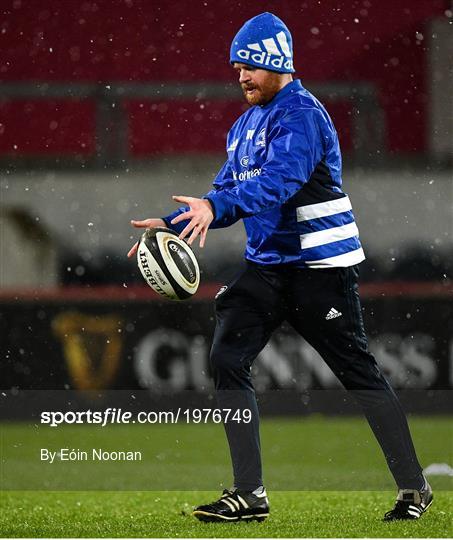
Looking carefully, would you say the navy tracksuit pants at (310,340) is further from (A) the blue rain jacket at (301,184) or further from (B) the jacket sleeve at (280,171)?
(B) the jacket sleeve at (280,171)

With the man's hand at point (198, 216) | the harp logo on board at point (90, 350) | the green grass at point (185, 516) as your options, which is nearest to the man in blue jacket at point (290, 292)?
the green grass at point (185, 516)

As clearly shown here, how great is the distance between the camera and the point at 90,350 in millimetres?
7730

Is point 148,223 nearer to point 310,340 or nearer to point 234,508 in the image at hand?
point 310,340

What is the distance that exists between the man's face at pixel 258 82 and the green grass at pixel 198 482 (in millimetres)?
1485

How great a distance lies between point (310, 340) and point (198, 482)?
146 cm

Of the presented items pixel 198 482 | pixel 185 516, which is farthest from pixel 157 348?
pixel 185 516

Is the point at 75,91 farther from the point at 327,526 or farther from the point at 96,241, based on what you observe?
the point at 327,526

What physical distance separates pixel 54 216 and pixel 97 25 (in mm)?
4795

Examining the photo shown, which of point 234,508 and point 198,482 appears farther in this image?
point 198,482

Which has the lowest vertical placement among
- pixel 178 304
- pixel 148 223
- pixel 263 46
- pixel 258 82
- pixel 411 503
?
pixel 178 304

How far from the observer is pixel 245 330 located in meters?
4.21

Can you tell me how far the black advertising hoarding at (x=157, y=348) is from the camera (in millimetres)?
7652

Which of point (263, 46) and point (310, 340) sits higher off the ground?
point (263, 46)

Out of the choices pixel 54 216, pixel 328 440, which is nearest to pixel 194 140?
pixel 54 216
